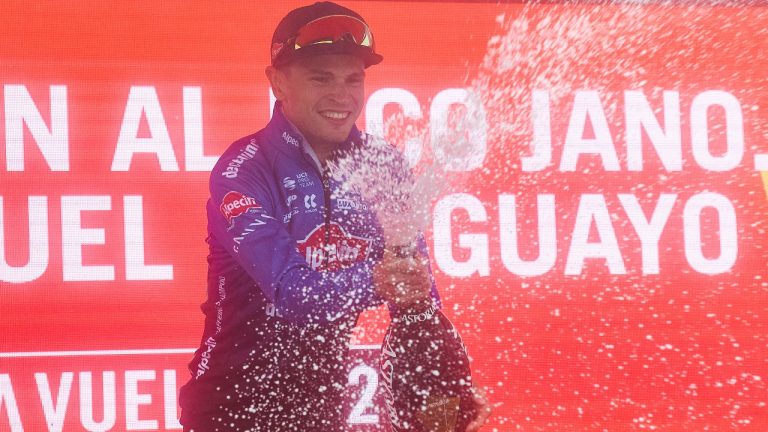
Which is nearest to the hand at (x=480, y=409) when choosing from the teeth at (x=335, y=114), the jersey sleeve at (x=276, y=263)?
the jersey sleeve at (x=276, y=263)

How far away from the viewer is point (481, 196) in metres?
2.55

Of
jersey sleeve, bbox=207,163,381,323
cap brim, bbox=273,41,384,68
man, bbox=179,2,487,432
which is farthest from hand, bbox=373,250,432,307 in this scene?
cap brim, bbox=273,41,384,68

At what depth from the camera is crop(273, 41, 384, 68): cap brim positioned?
1.75m

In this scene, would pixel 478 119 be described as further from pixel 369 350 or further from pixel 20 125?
pixel 20 125

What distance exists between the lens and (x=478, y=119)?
8.63 feet

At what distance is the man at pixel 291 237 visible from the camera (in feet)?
5.54

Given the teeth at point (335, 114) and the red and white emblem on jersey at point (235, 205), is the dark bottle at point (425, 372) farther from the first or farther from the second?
the teeth at point (335, 114)

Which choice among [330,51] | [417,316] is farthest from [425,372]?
[330,51]

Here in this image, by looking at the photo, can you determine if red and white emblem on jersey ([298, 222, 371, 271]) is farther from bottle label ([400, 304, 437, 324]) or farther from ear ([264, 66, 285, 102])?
ear ([264, 66, 285, 102])

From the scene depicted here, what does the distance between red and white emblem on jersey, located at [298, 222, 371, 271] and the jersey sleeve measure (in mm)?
89

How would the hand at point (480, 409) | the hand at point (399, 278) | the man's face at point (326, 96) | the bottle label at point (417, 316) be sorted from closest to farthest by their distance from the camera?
the hand at point (399, 278) → the bottle label at point (417, 316) → the hand at point (480, 409) → the man's face at point (326, 96)

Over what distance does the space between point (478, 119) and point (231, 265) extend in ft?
4.03

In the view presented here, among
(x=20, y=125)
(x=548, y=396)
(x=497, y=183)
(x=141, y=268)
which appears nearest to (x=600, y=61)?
(x=497, y=183)

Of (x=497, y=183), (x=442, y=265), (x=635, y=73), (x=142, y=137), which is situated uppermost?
(x=635, y=73)
